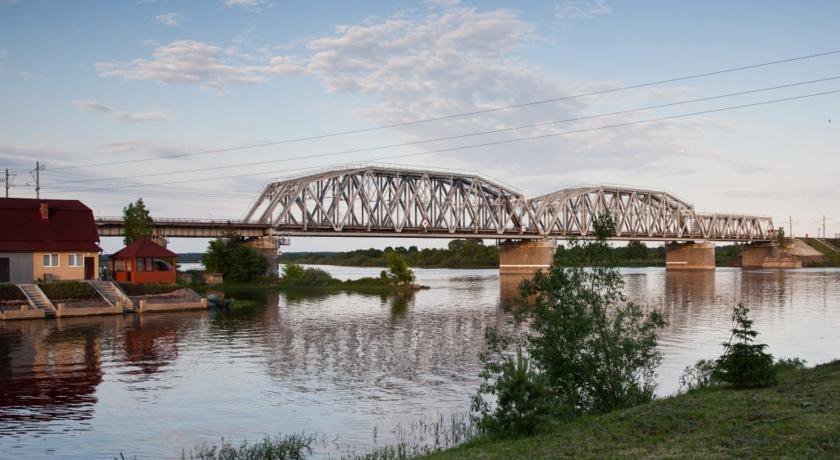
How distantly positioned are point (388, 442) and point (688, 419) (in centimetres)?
848

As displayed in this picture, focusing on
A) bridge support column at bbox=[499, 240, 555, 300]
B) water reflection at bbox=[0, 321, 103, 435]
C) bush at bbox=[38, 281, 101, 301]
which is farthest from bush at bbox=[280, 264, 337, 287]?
bridge support column at bbox=[499, 240, 555, 300]

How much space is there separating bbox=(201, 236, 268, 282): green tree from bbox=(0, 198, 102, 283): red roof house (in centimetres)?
3028

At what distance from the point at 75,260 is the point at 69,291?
16.4 ft

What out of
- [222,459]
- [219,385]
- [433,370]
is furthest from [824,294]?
[222,459]

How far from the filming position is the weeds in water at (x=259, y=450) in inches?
729

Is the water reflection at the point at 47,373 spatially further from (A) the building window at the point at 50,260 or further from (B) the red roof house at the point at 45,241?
(A) the building window at the point at 50,260

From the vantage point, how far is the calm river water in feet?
72.9

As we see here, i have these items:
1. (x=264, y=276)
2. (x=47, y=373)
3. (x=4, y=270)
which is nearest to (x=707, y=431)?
(x=47, y=373)

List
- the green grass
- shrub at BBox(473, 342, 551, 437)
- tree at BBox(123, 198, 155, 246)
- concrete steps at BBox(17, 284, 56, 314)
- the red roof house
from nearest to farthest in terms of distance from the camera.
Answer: the green grass, shrub at BBox(473, 342, 551, 437), concrete steps at BBox(17, 284, 56, 314), the red roof house, tree at BBox(123, 198, 155, 246)

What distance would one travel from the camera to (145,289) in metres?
64.4

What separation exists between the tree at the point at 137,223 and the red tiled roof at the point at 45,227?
2371 cm

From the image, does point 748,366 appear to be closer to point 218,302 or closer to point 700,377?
point 700,377

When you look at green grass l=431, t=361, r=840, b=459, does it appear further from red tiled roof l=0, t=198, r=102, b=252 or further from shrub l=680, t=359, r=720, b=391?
red tiled roof l=0, t=198, r=102, b=252

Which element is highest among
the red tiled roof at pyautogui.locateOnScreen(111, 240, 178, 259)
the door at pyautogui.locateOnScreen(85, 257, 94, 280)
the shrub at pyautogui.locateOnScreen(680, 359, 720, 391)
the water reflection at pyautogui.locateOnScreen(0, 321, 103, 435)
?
the red tiled roof at pyautogui.locateOnScreen(111, 240, 178, 259)
